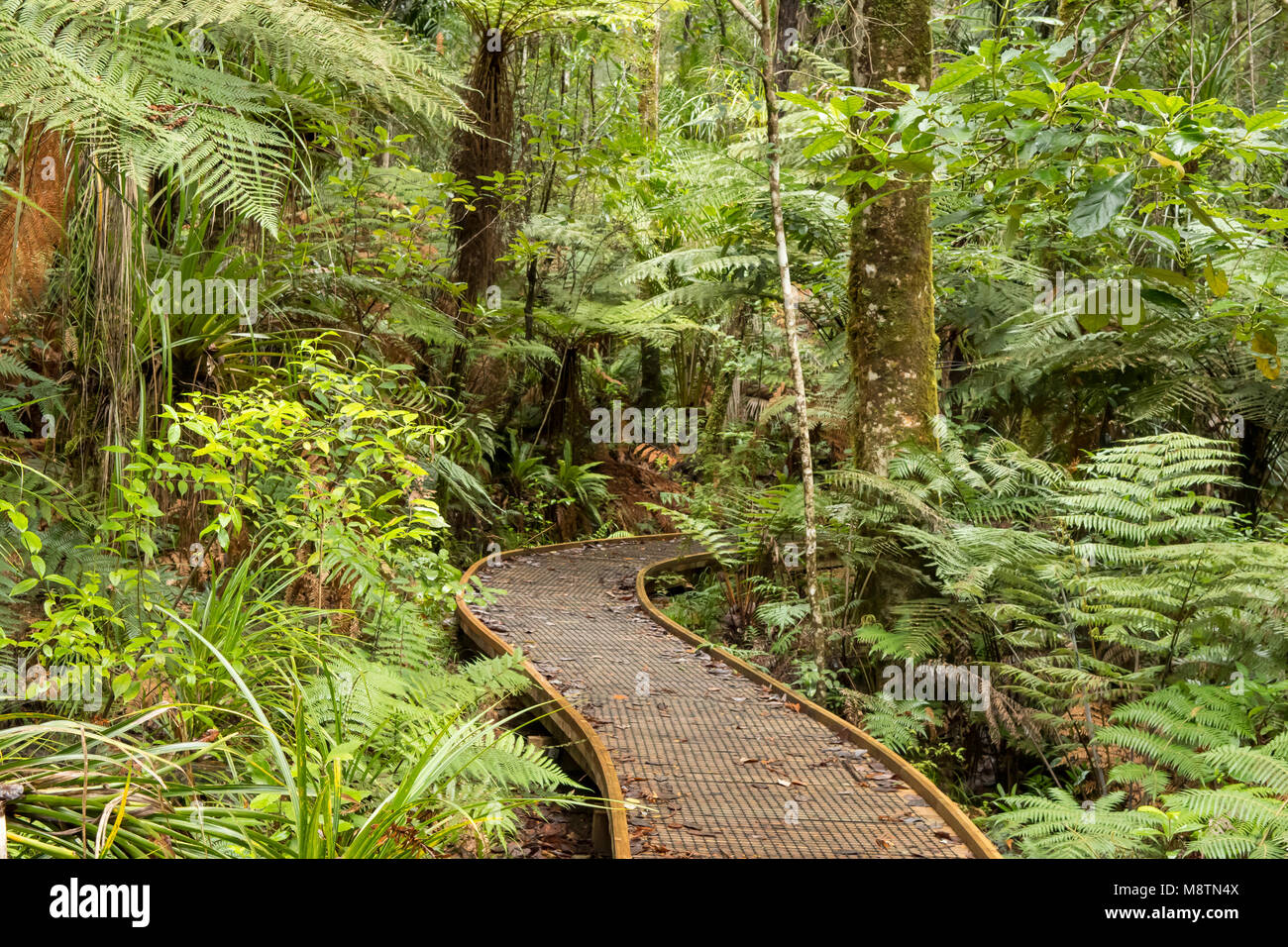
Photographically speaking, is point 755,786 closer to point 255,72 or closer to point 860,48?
point 255,72

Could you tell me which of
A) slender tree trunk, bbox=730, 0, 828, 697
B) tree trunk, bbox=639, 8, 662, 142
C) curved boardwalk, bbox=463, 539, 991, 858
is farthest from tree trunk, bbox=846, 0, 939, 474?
tree trunk, bbox=639, 8, 662, 142

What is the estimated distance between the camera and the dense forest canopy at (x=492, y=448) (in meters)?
2.01

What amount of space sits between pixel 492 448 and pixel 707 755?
555 centimetres

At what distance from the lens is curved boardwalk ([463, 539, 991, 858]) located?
2643 mm

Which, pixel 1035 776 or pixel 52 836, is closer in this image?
pixel 52 836

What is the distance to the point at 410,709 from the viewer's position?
8.32ft

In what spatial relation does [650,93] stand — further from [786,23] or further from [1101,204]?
[1101,204]

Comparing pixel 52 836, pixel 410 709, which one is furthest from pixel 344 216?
pixel 52 836

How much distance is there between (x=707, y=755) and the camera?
340cm

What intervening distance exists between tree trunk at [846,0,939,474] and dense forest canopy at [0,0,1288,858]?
0.08ft

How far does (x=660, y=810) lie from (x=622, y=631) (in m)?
2.71

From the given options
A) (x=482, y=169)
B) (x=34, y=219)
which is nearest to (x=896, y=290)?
(x=34, y=219)
